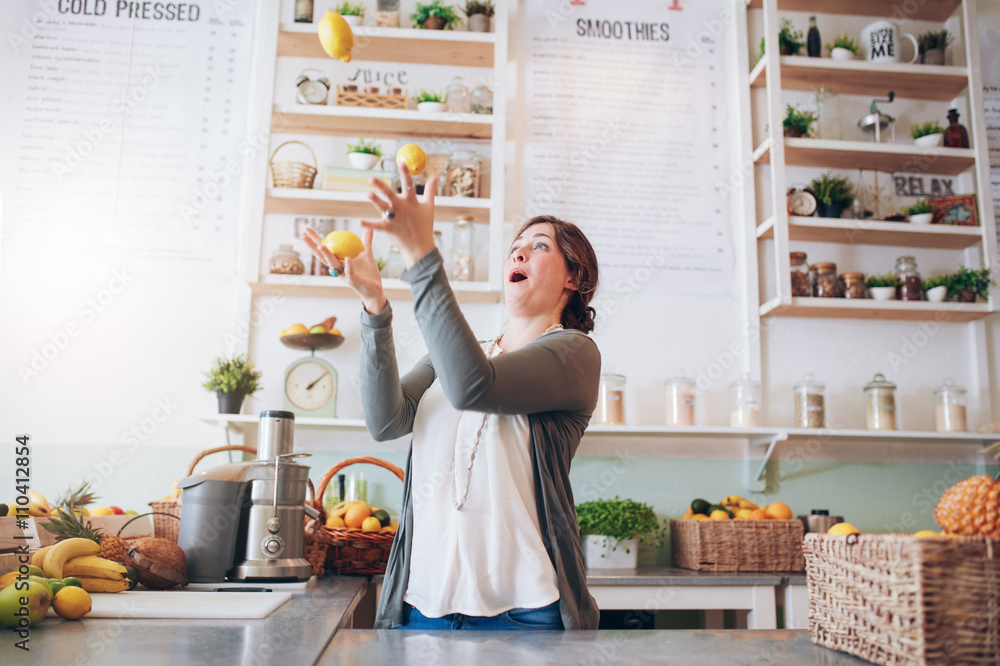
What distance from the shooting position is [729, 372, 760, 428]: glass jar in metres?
2.70

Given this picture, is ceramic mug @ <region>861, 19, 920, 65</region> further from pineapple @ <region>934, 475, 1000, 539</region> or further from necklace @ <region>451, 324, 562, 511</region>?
pineapple @ <region>934, 475, 1000, 539</region>

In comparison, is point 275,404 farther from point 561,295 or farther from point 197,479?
point 561,295

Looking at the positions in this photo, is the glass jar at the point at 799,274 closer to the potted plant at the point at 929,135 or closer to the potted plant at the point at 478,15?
the potted plant at the point at 929,135

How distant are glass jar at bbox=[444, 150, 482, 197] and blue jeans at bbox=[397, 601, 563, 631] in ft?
6.07

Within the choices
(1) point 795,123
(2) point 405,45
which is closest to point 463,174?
(2) point 405,45

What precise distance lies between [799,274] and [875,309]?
0.30 metres

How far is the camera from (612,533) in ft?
7.74

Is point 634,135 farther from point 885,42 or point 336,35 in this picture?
point 336,35

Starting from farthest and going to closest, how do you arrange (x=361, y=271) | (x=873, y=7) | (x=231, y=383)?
(x=873, y=7)
(x=231, y=383)
(x=361, y=271)

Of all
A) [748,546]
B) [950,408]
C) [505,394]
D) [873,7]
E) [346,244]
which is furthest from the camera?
[873,7]

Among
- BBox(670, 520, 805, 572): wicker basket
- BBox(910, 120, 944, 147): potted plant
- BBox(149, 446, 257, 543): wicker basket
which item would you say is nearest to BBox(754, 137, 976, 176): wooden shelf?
BBox(910, 120, 944, 147): potted plant

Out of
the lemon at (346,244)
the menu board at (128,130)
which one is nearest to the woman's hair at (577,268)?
the lemon at (346,244)

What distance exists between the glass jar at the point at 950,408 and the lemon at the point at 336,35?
7.83 ft

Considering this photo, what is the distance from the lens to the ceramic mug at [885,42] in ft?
9.74
